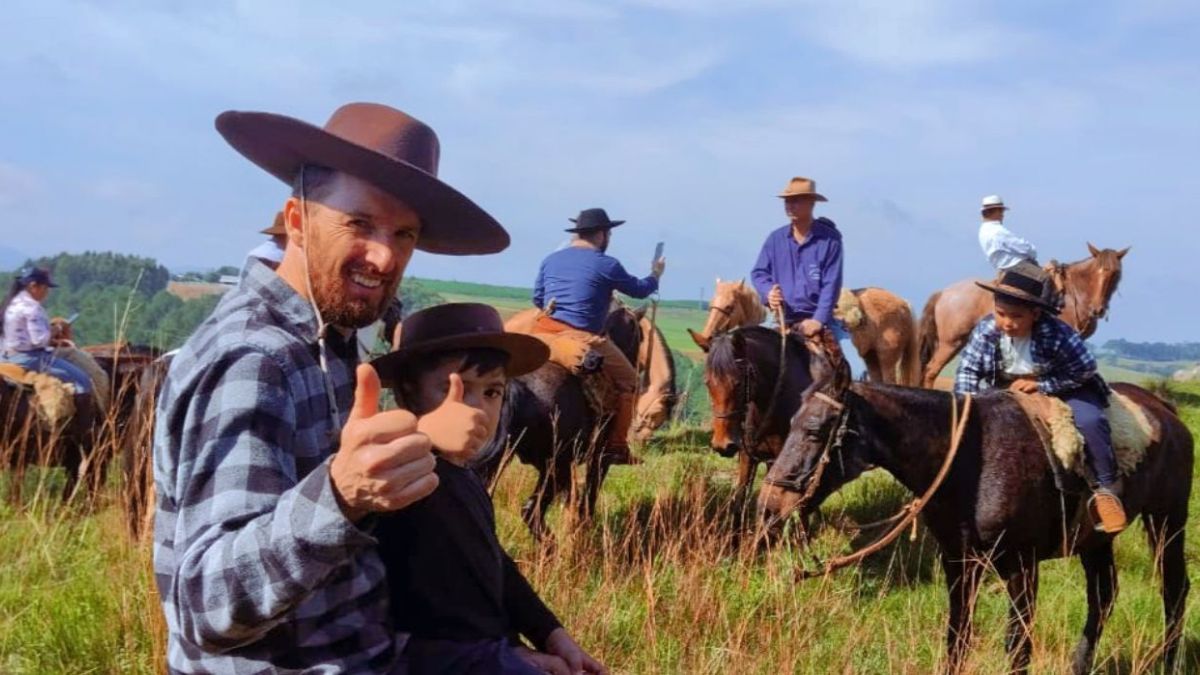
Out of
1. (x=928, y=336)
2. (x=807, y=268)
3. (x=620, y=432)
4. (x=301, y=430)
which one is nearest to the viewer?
(x=301, y=430)

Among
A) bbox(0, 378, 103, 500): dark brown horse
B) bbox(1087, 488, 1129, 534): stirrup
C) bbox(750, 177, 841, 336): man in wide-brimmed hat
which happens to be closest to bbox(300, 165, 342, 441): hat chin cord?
bbox(1087, 488, 1129, 534): stirrup

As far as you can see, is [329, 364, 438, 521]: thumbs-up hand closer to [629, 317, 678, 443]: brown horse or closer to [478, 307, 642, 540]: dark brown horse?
[478, 307, 642, 540]: dark brown horse

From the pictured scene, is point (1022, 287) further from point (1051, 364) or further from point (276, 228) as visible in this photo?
point (276, 228)

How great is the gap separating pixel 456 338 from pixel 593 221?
634 centimetres

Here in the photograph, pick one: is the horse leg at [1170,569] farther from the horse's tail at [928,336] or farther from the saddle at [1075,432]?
the horse's tail at [928,336]

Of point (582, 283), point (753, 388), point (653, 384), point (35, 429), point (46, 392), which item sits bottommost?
point (35, 429)

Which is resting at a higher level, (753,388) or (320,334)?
(320,334)

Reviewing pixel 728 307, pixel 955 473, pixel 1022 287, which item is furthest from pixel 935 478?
pixel 728 307

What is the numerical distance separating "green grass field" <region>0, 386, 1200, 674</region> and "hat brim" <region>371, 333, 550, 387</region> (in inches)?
88.2

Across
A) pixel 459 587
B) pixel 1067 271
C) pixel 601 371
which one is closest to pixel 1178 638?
pixel 601 371

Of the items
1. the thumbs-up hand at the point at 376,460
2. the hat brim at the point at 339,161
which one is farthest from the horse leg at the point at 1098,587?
the thumbs-up hand at the point at 376,460

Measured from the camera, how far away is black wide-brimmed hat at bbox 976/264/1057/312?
5.38 meters

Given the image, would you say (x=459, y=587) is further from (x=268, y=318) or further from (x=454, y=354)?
(x=268, y=318)

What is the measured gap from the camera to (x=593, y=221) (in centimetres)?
851
